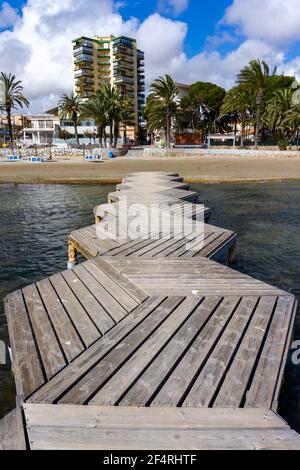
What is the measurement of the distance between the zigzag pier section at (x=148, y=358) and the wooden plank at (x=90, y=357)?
1 cm

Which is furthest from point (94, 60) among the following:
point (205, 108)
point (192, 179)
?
point (192, 179)

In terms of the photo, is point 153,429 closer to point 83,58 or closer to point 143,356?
point 143,356

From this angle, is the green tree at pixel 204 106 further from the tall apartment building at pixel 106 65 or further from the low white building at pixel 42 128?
the low white building at pixel 42 128

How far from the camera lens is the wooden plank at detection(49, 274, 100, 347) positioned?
13.2 feet

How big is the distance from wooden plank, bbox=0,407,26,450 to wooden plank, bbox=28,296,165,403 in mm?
195

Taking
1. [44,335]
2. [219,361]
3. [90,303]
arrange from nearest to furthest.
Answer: [219,361]
[44,335]
[90,303]

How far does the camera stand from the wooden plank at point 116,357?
305cm

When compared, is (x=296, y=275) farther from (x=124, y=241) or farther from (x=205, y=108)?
(x=205, y=108)

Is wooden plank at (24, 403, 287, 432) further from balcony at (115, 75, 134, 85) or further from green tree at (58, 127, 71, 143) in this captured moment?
balcony at (115, 75, 134, 85)

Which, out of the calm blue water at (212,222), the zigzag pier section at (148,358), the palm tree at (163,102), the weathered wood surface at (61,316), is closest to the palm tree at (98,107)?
the palm tree at (163,102)

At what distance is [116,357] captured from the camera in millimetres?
3572

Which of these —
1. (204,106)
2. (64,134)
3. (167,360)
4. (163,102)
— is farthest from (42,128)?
(167,360)

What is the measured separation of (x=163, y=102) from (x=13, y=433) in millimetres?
68720
